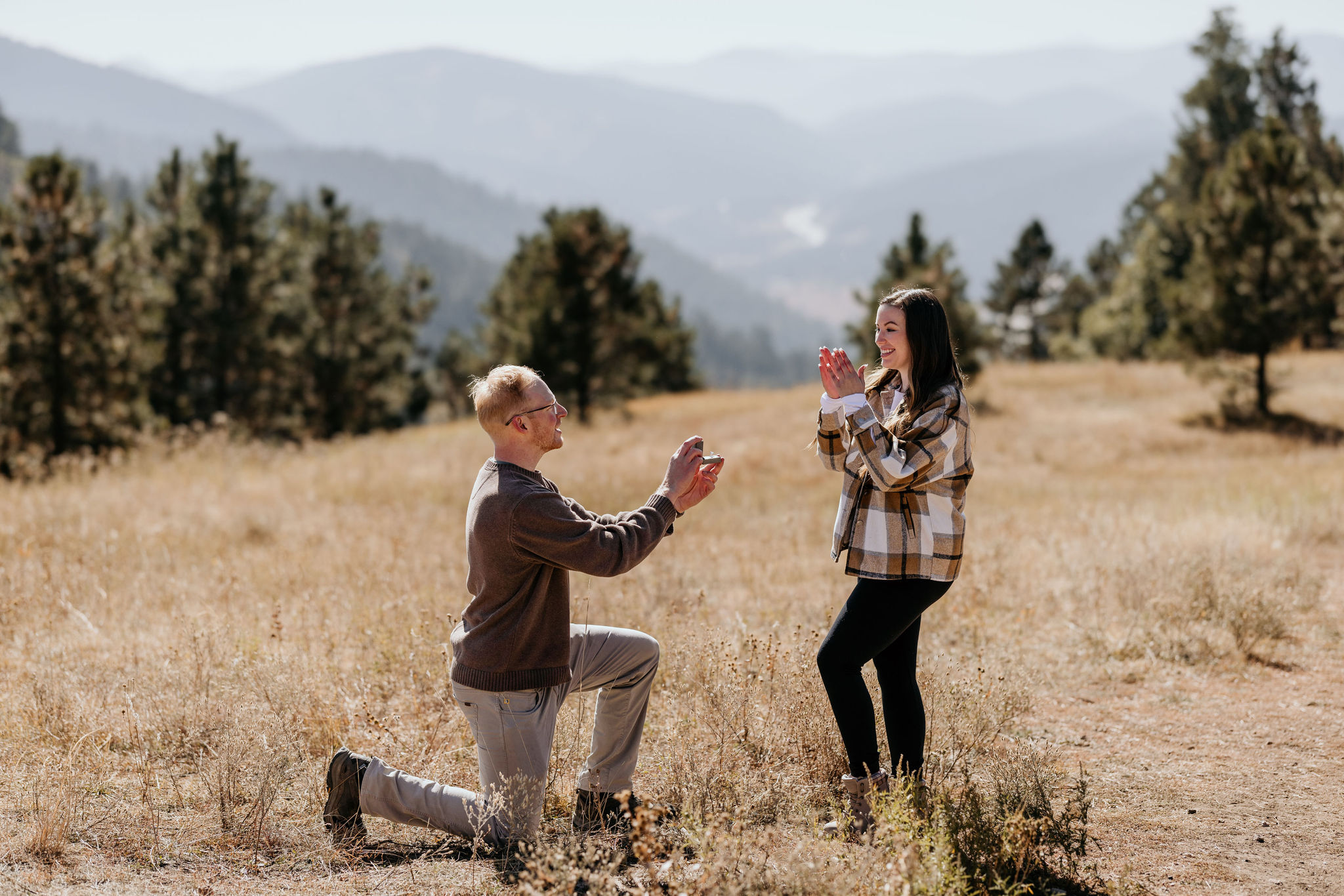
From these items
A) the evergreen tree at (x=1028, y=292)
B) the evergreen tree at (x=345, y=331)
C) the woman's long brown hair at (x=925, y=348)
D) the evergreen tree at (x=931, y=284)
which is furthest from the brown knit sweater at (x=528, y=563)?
the evergreen tree at (x=1028, y=292)

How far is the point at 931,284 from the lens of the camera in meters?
29.0

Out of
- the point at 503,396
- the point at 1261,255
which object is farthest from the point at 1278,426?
the point at 503,396

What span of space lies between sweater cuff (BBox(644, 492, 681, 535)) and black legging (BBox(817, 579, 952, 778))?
740 mm

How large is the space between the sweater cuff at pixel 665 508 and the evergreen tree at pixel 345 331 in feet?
118

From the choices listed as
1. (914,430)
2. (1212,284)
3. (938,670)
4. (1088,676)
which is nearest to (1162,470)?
(1212,284)

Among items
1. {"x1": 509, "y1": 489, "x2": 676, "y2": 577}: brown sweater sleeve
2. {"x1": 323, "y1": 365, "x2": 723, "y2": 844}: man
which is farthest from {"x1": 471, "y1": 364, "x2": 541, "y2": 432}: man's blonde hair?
{"x1": 509, "y1": 489, "x2": 676, "y2": 577}: brown sweater sleeve

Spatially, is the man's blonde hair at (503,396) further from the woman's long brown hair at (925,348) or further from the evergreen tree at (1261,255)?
A: the evergreen tree at (1261,255)

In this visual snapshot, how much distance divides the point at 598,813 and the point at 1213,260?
24.0m

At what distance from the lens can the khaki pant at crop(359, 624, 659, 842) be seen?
3547 mm

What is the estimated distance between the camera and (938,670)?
17.1ft

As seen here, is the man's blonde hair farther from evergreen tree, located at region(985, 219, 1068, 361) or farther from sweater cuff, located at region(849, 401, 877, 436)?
evergreen tree, located at region(985, 219, 1068, 361)

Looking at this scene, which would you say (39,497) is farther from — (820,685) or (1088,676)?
(1088,676)

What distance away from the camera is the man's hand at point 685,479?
359 cm

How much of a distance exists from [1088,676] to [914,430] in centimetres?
331
